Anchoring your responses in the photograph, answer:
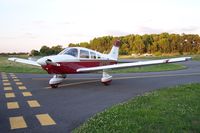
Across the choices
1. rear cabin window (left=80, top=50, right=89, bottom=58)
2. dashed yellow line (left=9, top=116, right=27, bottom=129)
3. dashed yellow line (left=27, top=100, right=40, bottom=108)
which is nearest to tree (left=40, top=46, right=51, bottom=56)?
rear cabin window (left=80, top=50, right=89, bottom=58)

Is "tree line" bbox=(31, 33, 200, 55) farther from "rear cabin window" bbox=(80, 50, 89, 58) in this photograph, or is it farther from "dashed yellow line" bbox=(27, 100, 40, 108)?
"dashed yellow line" bbox=(27, 100, 40, 108)

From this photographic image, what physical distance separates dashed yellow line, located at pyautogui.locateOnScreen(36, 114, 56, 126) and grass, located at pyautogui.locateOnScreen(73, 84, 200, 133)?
2.84 ft

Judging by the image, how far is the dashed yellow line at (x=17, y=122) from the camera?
5.80m

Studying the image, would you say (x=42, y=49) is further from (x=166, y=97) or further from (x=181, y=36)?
(x=181, y=36)

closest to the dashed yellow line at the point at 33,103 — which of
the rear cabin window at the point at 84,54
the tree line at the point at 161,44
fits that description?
the rear cabin window at the point at 84,54

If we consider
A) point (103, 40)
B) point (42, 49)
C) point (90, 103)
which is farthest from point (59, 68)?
point (103, 40)

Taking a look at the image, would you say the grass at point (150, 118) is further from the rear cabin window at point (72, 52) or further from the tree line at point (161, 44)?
the tree line at point (161, 44)

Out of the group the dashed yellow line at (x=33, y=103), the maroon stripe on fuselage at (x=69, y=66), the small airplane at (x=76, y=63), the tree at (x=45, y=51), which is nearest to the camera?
the dashed yellow line at (x=33, y=103)

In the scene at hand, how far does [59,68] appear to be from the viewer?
43.3 ft

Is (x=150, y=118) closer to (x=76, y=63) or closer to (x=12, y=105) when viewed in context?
(x=12, y=105)

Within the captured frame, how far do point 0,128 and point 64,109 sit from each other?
91.8 inches

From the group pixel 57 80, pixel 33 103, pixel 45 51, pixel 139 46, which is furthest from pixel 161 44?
pixel 33 103

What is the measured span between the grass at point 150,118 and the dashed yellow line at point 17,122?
131cm

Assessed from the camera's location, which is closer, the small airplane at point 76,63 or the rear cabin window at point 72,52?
the small airplane at point 76,63
